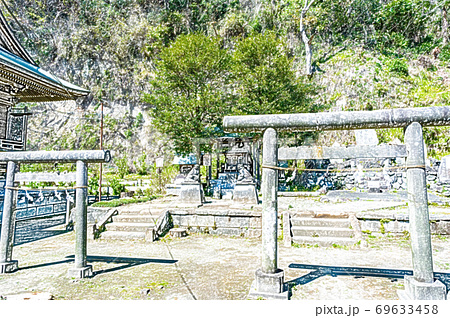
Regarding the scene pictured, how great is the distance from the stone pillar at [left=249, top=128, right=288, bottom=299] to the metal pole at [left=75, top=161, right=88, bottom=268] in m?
3.35

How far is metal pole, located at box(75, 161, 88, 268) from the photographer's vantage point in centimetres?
535

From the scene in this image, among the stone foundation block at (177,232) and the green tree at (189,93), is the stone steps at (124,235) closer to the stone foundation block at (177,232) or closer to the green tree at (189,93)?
the stone foundation block at (177,232)

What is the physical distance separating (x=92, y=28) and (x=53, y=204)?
978 inches

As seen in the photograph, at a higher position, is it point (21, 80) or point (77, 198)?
point (21, 80)

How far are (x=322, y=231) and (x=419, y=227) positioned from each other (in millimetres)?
3940

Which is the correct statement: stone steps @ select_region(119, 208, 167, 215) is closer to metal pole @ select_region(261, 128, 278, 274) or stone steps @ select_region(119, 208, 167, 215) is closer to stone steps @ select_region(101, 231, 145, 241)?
stone steps @ select_region(101, 231, 145, 241)

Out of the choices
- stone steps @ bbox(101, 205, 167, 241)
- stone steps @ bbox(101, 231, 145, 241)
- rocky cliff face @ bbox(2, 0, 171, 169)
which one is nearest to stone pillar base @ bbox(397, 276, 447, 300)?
stone steps @ bbox(101, 205, 167, 241)

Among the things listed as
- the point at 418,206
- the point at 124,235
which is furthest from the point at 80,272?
the point at 418,206

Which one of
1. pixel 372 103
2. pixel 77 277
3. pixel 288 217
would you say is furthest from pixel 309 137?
pixel 77 277

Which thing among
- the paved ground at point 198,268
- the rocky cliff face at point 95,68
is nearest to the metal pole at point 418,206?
the paved ground at point 198,268

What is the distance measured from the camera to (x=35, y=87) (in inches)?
443

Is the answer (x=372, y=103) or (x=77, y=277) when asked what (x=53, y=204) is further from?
(x=372, y=103)

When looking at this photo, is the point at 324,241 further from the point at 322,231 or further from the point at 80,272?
the point at 80,272

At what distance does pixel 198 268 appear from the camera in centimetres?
580
